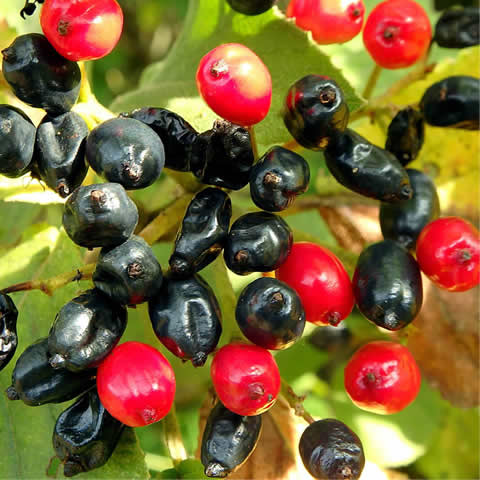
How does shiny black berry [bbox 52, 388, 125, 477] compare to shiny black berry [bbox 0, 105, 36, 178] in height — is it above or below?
below

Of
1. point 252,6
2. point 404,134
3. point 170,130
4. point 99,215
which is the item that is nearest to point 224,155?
point 170,130

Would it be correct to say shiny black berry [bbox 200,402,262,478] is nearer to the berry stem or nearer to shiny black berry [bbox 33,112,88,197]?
the berry stem

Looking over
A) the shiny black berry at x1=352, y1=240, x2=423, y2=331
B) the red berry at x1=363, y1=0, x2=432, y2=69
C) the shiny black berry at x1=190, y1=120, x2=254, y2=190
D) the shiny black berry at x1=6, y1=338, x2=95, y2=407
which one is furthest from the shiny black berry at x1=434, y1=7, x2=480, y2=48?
the shiny black berry at x1=6, y1=338, x2=95, y2=407

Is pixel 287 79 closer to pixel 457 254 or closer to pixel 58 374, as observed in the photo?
pixel 457 254

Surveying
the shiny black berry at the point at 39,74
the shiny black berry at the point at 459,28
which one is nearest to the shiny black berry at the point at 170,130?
the shiny black berry at the point at 39,74

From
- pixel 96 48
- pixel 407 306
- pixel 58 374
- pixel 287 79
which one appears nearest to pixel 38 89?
pixel 96 48

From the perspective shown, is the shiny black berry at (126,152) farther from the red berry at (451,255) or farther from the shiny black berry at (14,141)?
the red berry at (451,255)

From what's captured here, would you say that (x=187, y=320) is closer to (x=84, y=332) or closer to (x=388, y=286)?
(x=84, y=332)
